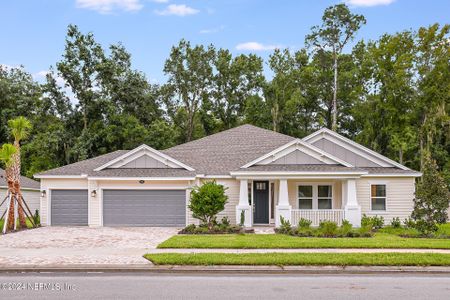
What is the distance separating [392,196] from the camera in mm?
24641

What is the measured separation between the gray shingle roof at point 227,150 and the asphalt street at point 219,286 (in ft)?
44.3

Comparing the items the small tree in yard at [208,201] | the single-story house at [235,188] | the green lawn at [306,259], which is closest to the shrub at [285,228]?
the single-story house at [235,188]

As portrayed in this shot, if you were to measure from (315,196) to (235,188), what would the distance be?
4.03 metres

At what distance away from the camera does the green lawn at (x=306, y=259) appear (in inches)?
476

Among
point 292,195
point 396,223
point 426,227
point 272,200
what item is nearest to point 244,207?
point 272,200

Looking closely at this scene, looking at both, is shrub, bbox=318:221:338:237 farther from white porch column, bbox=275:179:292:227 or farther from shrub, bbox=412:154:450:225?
white porch column, bbox=275:179:292:227

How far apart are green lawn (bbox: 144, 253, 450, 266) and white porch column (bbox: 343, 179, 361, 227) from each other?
30.9 ft

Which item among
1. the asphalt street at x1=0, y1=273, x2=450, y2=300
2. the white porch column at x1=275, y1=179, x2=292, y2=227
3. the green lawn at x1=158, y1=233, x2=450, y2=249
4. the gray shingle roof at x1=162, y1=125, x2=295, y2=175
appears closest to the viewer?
the asphalt street at x1=0, y1=273, x2=450, y2=300

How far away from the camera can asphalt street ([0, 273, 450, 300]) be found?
909 centimetres

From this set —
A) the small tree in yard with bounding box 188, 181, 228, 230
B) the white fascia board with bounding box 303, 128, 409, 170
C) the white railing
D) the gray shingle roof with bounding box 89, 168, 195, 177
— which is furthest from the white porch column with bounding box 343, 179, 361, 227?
the gray shingle roof with bounding box 89, 168, 195, 177

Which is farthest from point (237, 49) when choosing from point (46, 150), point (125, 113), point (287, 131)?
point (46, 150)

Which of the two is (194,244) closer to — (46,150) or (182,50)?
(46,150)

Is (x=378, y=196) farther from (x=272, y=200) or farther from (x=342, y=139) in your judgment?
(x=272, y=200)

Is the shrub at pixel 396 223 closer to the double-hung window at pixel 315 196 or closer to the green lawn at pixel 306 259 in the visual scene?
the double-hung window at pixel 315 196
